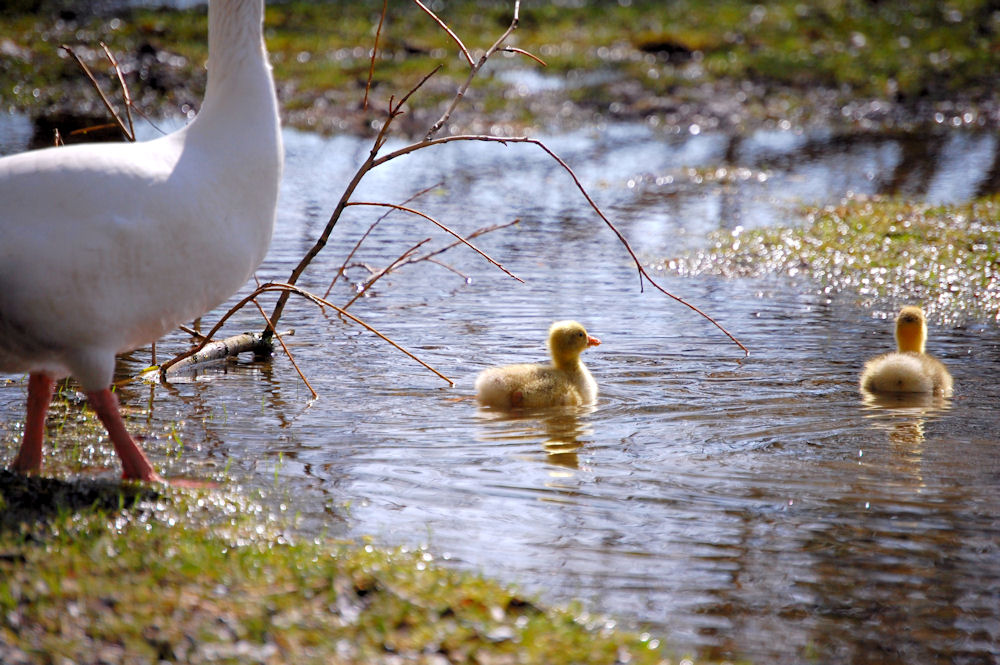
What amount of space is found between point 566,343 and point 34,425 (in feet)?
10.8

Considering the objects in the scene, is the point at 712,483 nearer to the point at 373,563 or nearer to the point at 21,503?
the point at 373,563

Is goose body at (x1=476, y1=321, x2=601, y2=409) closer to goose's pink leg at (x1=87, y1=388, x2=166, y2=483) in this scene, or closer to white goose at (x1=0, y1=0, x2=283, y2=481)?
white goose at (x1=0, y1=0, x2=283, y2=481)

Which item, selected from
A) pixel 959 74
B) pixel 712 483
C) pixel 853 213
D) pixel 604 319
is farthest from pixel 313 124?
pixel 712 483

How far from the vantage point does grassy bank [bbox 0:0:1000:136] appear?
74.5 feet

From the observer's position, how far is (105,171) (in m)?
4.24

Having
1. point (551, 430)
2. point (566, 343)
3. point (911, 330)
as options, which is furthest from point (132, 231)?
point (911, 330)

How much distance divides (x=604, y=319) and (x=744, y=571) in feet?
14.4

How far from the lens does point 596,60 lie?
2730 cm

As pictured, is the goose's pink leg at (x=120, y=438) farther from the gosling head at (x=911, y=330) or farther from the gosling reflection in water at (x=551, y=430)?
the gosling head at (x=911, y=330)

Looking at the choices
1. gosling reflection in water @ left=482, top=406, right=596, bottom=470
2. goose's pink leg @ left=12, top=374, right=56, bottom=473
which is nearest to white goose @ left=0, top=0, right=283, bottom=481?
goose's pink leg @ left=12, top=374, right=56, bottom=473

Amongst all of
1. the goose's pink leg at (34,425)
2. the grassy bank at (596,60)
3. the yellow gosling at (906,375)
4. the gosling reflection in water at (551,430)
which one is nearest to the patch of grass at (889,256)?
the yellow gosling at (906,375)

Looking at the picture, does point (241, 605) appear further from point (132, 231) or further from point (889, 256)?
point (889, 256)

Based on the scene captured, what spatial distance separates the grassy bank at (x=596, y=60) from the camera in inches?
894

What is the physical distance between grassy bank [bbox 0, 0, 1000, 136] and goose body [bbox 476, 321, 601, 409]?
586 inches
